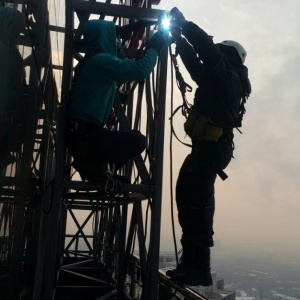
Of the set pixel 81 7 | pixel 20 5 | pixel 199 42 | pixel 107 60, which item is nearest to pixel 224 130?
pixel 199 42

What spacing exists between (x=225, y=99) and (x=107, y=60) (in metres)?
1.62

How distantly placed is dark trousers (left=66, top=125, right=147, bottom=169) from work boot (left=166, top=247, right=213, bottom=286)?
157cm

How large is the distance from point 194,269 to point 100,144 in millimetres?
1915

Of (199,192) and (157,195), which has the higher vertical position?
(199,192)

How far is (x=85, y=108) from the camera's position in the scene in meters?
3.53

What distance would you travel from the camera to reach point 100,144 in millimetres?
3531

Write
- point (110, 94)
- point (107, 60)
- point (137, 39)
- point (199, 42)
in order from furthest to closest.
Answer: point (137, 39) → point (199, 42) → point (110, 94) → point (107, 60)

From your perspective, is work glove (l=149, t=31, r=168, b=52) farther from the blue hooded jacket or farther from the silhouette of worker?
the silhouette of worker

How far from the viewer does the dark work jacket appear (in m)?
4.30

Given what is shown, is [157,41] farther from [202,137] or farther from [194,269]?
[194,269]

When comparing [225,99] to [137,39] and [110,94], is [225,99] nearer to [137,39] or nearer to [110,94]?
[110,94]

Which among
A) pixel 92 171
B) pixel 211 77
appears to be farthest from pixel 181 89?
pixel 92 171

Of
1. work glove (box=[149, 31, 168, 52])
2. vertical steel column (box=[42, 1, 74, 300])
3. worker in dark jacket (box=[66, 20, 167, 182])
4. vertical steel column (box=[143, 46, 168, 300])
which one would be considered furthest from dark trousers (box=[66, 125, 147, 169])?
work glove (box=[149, 31, 168, 52])

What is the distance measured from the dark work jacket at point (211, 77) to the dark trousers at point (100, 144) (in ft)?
4.23
